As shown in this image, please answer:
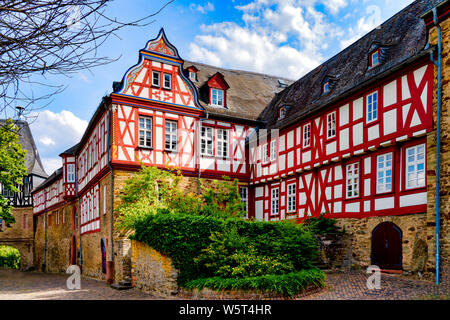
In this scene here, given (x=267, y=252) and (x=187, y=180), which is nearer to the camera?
(x=267, y=252)

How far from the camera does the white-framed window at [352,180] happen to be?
1467 cm

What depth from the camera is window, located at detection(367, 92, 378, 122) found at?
1393 cm

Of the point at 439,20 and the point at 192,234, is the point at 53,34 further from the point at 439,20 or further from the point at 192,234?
the point at 439,20

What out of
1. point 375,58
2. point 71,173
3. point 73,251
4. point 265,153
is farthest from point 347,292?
point 71,173

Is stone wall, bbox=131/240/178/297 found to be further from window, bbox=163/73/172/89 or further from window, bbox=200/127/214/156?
window, bbox=163/73/172/89

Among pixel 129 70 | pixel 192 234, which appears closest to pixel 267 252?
pixel 192 234

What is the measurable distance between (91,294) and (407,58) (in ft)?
40.7

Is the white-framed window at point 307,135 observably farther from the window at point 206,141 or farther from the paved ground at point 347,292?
the paved ground at point 347,292

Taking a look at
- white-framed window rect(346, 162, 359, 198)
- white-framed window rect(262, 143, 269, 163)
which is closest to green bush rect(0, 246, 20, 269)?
white-framed window rect(262, 143, 269, 163)

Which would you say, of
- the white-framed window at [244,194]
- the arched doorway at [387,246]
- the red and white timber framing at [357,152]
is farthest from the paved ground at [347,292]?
the white-framed window at [244,194]

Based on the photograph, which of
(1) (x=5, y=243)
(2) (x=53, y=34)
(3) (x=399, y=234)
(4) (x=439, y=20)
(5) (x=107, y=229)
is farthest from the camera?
(1) (x=5, y=243)

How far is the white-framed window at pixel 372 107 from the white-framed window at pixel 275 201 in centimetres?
644

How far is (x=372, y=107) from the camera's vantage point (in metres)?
14.1

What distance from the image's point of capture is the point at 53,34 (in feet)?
15.3
